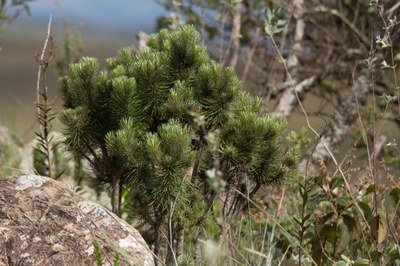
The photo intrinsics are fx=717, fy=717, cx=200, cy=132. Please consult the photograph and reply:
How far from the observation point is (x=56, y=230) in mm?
2746

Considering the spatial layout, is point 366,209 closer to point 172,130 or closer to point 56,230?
point 172,130

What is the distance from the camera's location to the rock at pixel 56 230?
2.65m

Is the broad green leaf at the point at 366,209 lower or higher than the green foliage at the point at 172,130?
lower

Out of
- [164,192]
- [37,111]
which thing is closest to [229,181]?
[164,192]

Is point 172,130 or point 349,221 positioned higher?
point 172,130

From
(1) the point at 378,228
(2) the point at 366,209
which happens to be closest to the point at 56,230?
(1) the point at 378,228

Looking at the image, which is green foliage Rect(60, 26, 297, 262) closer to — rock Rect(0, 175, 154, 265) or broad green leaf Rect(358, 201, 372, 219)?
rock Rect(0, 175, 154, 265)

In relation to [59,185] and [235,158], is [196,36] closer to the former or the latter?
[235,158]

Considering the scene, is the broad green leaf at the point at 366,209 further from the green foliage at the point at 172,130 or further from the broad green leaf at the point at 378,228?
the green foliage at the point at 172,130

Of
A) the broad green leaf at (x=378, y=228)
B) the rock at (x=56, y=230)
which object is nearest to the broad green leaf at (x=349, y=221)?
the broad green leaf at (x=378, y=228)

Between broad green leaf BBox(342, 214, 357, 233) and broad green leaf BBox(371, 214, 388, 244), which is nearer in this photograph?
broad green leaf BBox(371, 214, 388, 244)

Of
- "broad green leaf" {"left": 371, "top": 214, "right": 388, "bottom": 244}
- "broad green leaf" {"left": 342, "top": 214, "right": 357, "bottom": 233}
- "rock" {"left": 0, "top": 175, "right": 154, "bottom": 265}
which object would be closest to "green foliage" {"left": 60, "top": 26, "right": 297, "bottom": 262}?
"rock" {"left": 0, "top": 175, "right": 154, "bottom": 265}

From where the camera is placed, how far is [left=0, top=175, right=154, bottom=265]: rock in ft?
8.68

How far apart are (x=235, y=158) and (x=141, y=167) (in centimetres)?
41
